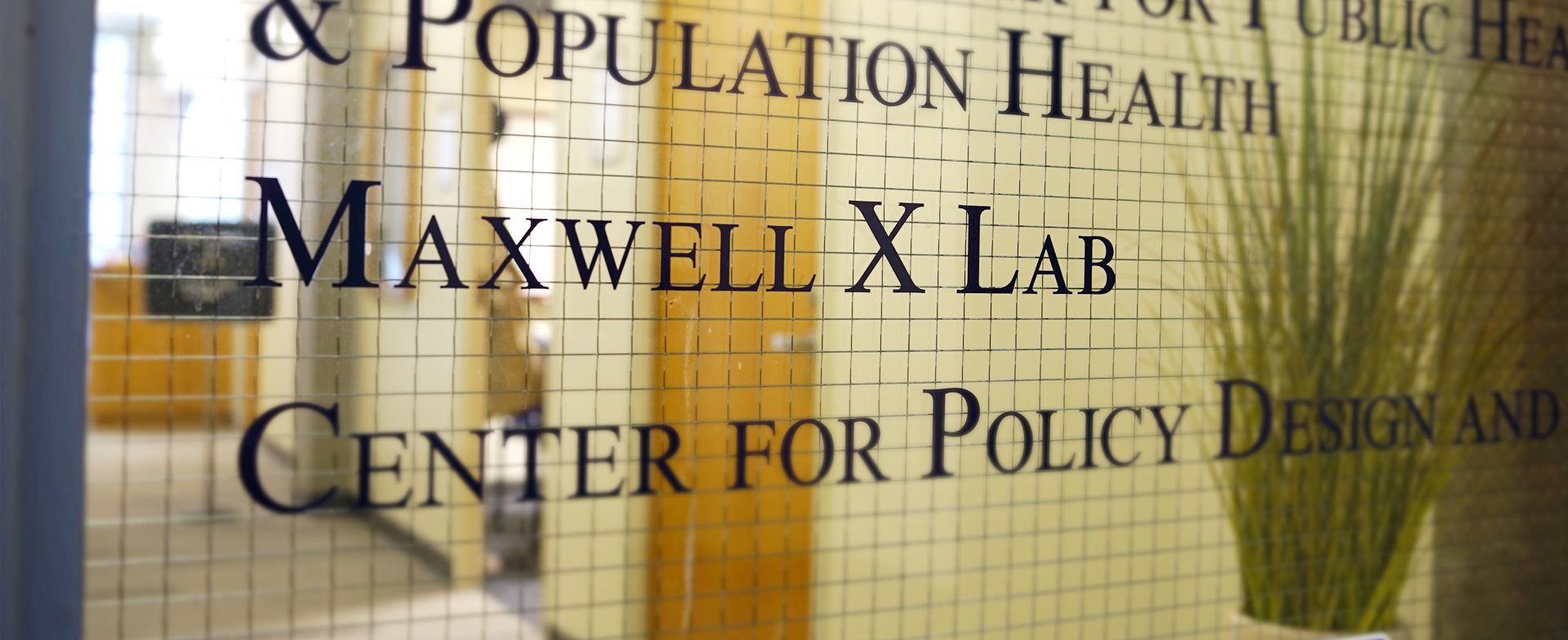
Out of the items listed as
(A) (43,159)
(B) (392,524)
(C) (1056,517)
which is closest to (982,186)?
(C) (1056,517)

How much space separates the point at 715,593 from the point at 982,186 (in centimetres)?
31

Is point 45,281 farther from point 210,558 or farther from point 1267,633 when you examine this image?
point 1267,633

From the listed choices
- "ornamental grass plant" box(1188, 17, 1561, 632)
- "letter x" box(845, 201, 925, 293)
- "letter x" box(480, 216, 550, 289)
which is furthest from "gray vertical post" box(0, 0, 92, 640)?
"ornamental grass plant" box(1188, 17, 1561, 632)

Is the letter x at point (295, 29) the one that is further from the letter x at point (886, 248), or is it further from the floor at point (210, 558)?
the letter x at point (886, 248)

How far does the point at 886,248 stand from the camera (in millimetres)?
697

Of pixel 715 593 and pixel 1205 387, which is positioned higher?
pixel 1205 387

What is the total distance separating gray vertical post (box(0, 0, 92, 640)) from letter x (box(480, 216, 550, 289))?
20 cm

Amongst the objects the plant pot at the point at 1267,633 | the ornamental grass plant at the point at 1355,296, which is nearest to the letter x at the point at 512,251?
the ornamental grass plant at the point at 1355,296

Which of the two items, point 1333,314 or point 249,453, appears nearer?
point 249,453

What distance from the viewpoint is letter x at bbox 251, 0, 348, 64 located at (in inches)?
22.8

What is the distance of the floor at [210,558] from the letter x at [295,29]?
20cm

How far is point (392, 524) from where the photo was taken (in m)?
0.61

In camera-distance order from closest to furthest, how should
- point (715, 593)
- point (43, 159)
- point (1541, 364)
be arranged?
1. point (43, 159)
2. point (715, 593)
3. point (1541, 364)

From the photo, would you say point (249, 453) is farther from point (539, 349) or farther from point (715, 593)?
point (715, 593)
